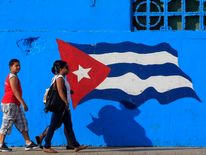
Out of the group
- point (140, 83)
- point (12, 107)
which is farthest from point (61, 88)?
point (140, 83)

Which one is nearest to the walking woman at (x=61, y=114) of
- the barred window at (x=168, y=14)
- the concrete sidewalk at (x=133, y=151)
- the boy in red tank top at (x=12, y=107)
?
the concrete sidewalk at (x=133, y=151)

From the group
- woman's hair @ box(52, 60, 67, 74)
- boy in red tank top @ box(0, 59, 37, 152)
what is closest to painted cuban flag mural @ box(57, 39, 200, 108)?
woman's hair @ box(52, 60, 67, 74)

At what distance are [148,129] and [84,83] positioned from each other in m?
1.43

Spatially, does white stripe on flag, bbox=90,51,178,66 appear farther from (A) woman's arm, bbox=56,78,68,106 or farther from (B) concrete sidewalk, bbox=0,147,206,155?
(B) concrete sidewalk, bbox=0,147,206,155

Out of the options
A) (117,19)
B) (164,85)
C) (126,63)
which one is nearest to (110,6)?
(117,19)

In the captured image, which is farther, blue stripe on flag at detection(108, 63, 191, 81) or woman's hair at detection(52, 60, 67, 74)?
blue stripe on flag at detection(108, 63, 191, 81)

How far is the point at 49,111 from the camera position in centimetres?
987

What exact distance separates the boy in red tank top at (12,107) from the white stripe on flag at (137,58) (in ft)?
4.97

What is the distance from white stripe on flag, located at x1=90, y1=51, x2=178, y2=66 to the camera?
10.4 m

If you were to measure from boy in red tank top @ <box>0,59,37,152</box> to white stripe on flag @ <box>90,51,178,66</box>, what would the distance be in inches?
59.7

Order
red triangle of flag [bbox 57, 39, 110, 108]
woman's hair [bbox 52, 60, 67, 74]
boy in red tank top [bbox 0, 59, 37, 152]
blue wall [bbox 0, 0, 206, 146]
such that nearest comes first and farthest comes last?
woman's hair [bbox 52, 60, 67, 74]
boy in red tank top [bbox 0, 59, 37, 152]
blue wall [bbox 0, 0, 206, 146]
red triangle of flag [bbox 57, 39, 110, 108]

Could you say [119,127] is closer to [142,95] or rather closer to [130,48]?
[142,95]

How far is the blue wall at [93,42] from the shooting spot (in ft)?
33.9

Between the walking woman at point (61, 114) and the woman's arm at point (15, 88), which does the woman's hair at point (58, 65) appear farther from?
the woman's arm at point (15, 88)
